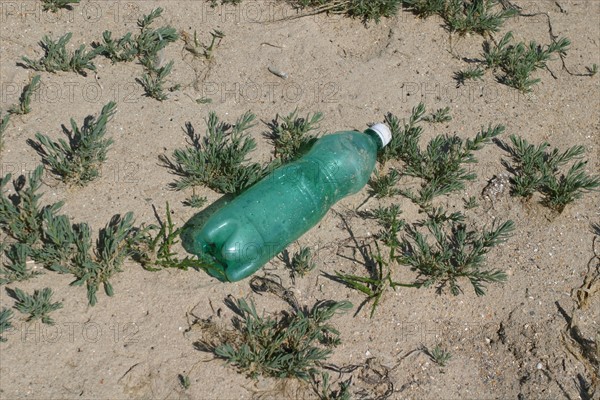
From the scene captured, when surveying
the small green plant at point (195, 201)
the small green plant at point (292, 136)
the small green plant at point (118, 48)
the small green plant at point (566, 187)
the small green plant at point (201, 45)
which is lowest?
the small green plant at point (566, 187)

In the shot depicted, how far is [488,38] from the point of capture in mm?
4469

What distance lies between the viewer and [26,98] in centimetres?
364

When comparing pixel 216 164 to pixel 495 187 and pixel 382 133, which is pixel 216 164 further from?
pixel 495 187

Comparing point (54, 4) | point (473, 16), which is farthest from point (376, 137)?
point (54, 4)

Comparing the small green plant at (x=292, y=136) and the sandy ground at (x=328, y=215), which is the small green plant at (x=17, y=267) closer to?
the sandy ground at (x=328, y=215)

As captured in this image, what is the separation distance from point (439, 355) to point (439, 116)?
4.93 ft

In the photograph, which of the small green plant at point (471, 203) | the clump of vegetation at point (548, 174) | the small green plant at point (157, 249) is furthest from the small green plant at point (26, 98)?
the clump of vegetation at point (548, 174)

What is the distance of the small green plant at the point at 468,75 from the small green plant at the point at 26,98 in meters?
2.54

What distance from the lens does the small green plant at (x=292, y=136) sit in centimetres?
379

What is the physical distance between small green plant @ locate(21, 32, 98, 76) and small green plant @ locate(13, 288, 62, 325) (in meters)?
1.38

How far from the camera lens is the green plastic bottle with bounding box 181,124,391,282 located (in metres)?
3.34

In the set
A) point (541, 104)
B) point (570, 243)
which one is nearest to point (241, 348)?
point (570, 243)

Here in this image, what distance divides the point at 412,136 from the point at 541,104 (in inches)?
39.1

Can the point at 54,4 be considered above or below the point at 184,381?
above
